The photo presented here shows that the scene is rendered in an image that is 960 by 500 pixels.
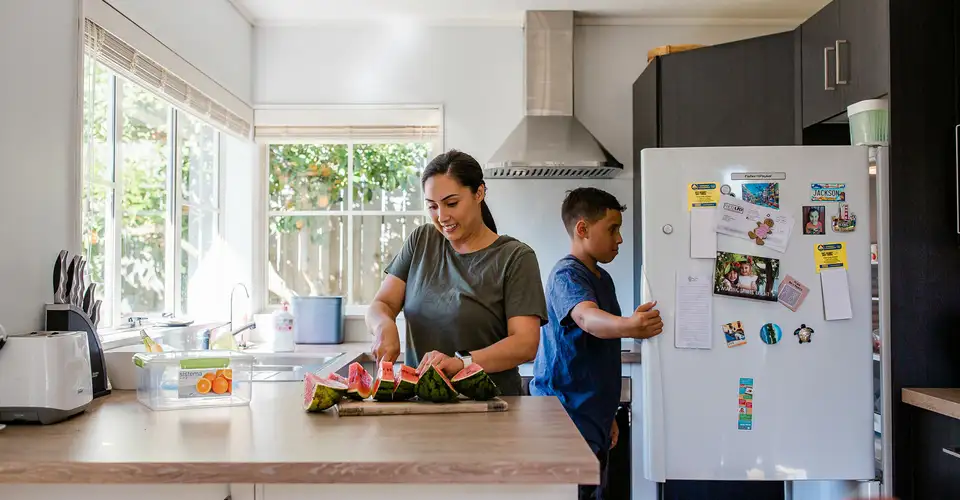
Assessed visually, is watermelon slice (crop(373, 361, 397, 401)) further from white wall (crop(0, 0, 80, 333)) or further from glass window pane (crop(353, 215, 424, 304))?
glass window pane (crop(353, 215, 424, 304))

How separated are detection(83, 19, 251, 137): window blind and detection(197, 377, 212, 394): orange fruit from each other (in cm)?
119

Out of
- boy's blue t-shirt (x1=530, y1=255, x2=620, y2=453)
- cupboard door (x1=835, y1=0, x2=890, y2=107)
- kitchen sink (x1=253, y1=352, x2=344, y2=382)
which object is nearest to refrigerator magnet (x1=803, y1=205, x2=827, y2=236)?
cupboard door (x1=835, y1=0, x2=890, y2=107)

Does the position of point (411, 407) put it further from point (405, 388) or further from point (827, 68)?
point (827, 68)

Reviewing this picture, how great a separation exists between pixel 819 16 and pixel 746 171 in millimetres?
868

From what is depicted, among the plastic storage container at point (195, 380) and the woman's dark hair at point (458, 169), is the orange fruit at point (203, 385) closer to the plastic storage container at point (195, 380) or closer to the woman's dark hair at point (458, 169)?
the plastic storage container at point (195, 380)

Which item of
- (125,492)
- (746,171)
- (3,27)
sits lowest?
(125,492)

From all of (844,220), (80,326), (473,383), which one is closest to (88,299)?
(80,326)

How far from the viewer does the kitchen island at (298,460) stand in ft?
3.76

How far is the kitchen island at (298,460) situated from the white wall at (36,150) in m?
0.55

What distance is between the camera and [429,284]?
6.09ft

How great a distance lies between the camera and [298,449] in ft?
3.99

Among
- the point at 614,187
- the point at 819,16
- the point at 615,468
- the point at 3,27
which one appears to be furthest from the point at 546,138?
the point at 3,27

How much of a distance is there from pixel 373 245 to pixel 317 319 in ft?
1.67

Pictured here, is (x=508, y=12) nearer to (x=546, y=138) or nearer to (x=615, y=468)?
(x=546, y=138)
